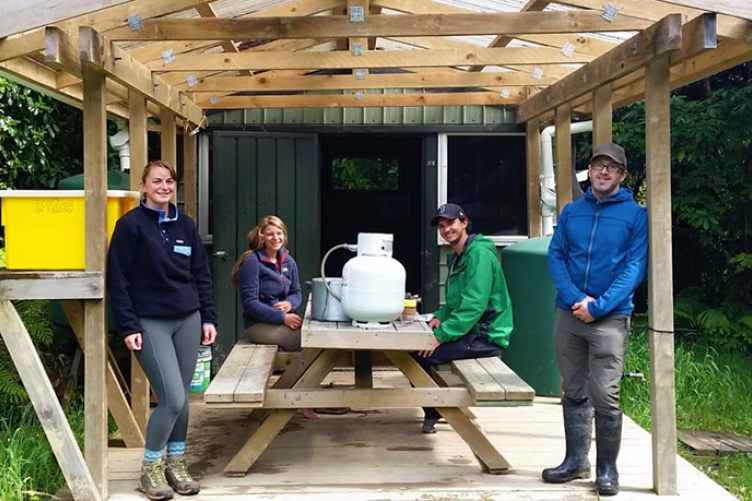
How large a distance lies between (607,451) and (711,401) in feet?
9.71

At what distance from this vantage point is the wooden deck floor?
3777 mm

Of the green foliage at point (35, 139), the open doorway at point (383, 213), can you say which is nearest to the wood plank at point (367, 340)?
the green foliage at point (35, 139)

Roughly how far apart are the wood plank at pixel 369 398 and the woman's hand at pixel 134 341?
28.3 inches

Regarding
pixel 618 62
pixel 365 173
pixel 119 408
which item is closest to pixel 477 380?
pixel 618 62

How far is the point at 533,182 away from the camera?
21.6ft

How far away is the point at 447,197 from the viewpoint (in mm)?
7266

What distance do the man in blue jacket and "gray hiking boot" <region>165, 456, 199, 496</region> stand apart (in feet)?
6.19

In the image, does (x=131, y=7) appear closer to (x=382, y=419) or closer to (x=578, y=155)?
(x=382, y=419)

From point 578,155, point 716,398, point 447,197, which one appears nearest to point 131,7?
point 447,197

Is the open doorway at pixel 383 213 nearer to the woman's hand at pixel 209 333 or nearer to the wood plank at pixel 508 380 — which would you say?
the wood plank at pixel 508 380

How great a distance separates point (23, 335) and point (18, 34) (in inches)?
54.1

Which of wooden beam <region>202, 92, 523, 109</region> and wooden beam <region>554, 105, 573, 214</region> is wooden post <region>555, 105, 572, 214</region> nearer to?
wooden beam <region>554, 105, 573, 214</region>

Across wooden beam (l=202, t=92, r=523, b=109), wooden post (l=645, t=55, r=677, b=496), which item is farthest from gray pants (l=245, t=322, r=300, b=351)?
wooden beam (l=202, t=92, r=523, b=109)

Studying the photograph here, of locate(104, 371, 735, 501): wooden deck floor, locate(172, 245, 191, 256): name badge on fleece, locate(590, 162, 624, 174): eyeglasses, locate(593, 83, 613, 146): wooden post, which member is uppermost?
locate(593, 83, 613, 146): wooden post
